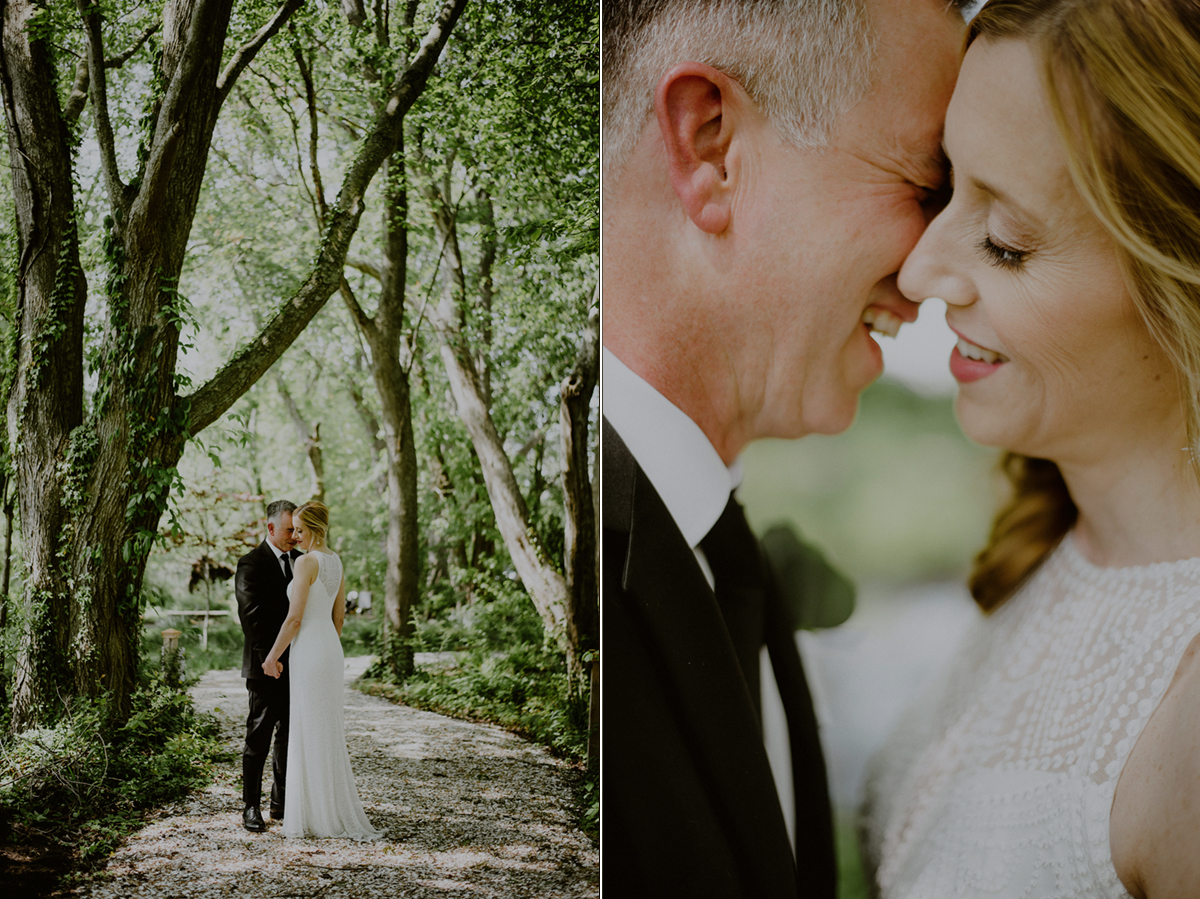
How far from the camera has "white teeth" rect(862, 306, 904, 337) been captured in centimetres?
245

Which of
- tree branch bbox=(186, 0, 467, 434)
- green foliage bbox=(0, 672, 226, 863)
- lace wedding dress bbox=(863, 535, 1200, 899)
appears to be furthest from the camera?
tree branch bbox=(186, 0, 467, 434)

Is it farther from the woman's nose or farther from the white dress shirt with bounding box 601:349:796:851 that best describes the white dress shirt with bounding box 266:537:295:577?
the woman's nose

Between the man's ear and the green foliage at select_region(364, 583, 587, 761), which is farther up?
the man's ear

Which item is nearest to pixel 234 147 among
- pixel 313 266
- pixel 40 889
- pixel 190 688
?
pixel 313 266

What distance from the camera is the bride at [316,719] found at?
2.84m

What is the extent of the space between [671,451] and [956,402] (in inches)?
34.6

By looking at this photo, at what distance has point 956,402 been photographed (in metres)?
2.42

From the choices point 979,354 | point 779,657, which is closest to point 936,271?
point 979,354

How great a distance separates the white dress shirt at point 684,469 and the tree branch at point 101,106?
6.43 feet

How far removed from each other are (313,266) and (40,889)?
7.60ft

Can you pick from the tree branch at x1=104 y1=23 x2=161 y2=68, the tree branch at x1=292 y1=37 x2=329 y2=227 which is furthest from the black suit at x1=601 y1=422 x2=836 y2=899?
the tree branch at x1=104 y1=23 x2=161 y2=68

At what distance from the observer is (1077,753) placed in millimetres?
2166

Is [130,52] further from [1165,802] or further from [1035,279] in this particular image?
[1165,802]

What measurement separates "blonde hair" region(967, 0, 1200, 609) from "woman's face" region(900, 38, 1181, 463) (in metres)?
0.04
